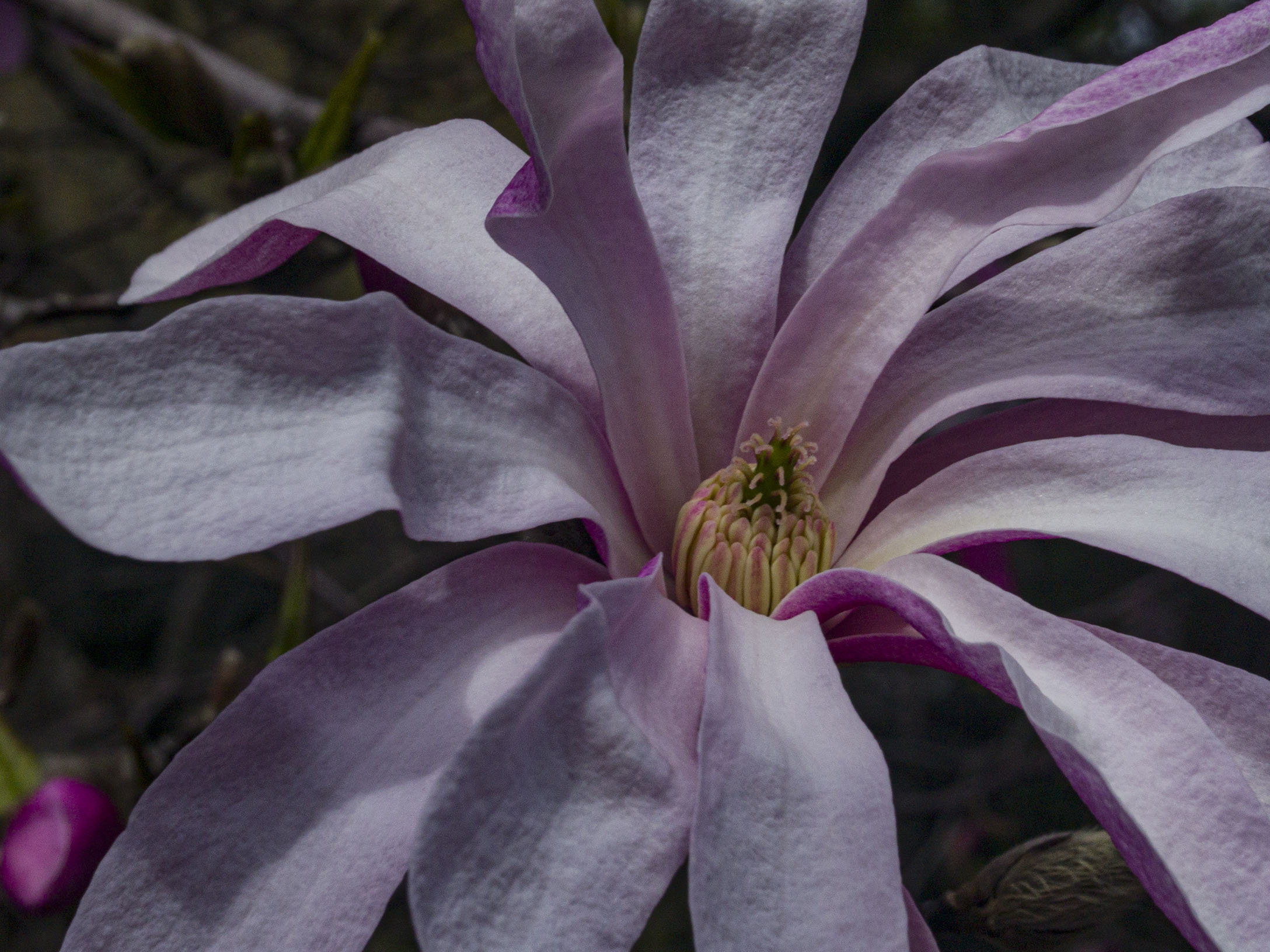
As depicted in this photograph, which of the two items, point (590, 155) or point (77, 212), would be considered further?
point (77, 212)

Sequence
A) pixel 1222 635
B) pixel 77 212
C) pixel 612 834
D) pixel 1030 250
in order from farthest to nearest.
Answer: pixel 77 212
pixel 1222 635
pixel 1030 250
pixel 612 834

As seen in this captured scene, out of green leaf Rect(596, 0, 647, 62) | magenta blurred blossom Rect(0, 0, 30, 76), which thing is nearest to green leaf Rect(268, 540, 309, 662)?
green leaf Rect(596, 0, 647, 62)

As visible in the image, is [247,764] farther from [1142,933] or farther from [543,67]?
[1142,933]

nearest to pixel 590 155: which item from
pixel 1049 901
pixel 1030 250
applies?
pixel 1049 901

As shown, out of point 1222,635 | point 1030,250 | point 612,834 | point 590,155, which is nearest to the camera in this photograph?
point 612,834

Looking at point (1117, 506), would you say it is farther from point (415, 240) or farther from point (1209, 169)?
point (415, 240)

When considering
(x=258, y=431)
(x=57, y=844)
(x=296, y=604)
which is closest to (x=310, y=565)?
(x=296, y=604)

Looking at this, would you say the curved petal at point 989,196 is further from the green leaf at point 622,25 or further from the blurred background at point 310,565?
the green leaf at point 622,25
